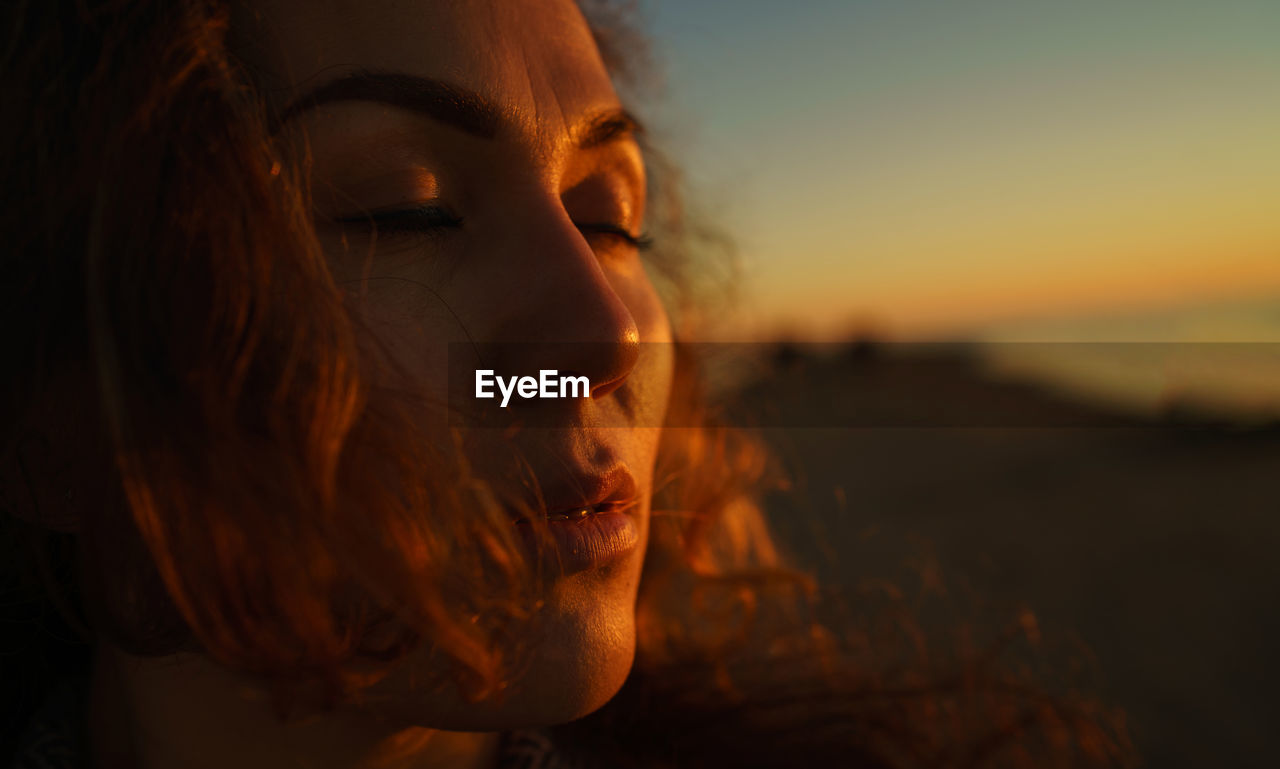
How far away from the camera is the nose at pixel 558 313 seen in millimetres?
908

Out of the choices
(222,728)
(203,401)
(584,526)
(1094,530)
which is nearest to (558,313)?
(584,526)

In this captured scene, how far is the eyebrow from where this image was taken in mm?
867

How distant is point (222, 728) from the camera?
1.00 m

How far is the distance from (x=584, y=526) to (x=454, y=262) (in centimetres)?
38

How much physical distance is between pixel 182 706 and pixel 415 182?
2.58 feet

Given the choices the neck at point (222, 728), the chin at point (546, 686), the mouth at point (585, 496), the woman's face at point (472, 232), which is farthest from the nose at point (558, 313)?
the neck at point (222, 728)

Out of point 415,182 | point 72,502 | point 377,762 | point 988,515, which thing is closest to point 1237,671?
point 988,515

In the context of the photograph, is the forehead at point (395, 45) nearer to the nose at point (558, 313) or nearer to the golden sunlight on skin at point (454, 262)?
the golden sunlight on skin at point (454, 262)

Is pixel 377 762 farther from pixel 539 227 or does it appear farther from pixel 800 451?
pixel 800 451

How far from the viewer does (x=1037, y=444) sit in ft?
21.0

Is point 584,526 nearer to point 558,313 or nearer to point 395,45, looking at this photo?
point 558,313

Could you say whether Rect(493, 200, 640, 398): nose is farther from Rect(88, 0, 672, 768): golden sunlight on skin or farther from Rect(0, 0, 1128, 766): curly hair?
Rect(0, 0, 1128, 766): curly hair

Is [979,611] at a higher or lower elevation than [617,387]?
lower

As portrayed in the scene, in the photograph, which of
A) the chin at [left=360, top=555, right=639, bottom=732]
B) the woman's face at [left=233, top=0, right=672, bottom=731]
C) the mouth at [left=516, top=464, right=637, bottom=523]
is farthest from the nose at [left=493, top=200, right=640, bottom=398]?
the chin at [left=360, top=555, right=639, bottom=732]
